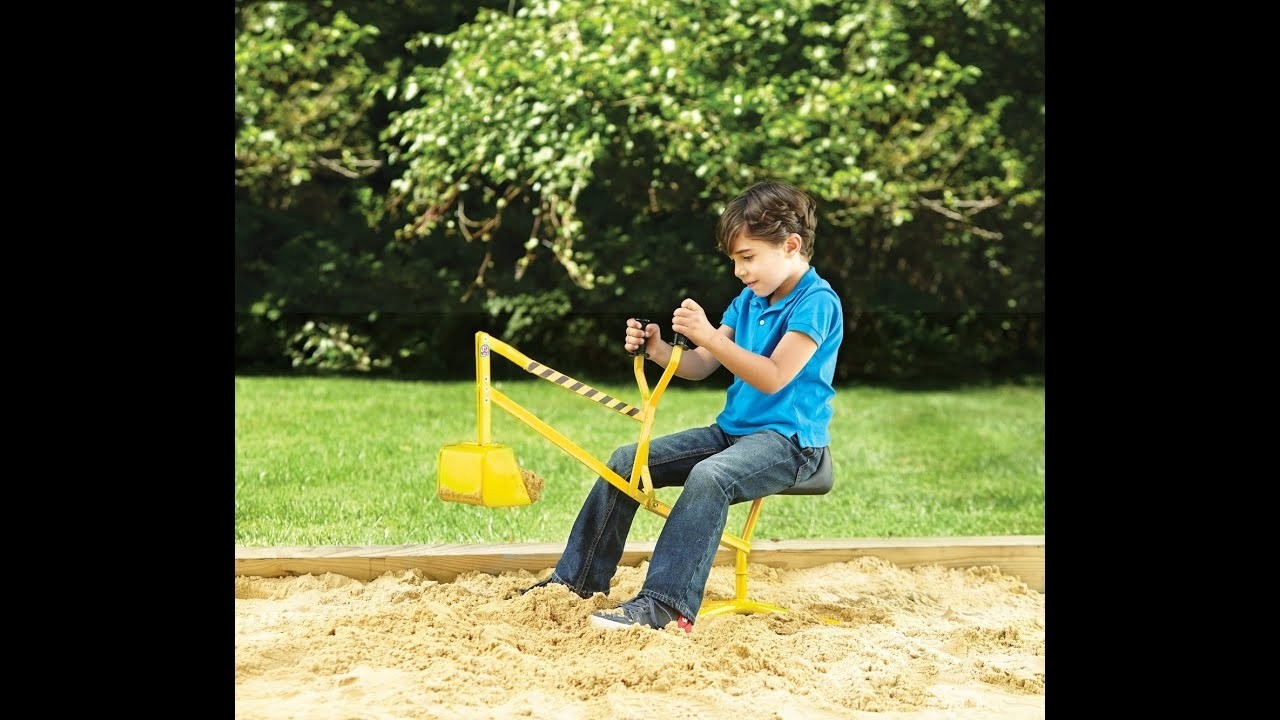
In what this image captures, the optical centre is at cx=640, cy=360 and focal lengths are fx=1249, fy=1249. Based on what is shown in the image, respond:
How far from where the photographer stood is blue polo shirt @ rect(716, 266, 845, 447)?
2.96m

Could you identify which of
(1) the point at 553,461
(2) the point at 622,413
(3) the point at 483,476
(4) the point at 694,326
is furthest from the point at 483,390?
(1) the point at 553,461

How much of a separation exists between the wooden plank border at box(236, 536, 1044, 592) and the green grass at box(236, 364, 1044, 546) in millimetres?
444

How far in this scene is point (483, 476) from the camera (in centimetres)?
278

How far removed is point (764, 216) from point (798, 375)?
1.30 ft

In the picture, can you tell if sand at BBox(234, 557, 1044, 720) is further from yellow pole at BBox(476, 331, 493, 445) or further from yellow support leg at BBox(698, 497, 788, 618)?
yellow pole at BBox(476, 331, 493, 445)

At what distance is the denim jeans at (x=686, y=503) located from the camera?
9.27 ft

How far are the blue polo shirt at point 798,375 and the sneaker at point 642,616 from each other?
20.2 inches

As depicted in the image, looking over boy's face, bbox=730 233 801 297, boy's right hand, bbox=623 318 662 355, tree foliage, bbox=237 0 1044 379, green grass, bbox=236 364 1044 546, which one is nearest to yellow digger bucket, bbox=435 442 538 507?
boy's right hand, bbox=623 318 662 355

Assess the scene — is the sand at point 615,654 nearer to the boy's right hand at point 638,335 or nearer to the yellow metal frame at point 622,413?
the yellow metal frame at point 622,413

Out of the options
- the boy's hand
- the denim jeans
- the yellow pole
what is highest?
the boy's hand

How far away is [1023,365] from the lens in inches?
367

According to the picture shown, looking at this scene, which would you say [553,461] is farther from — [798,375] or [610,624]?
[610,624]
